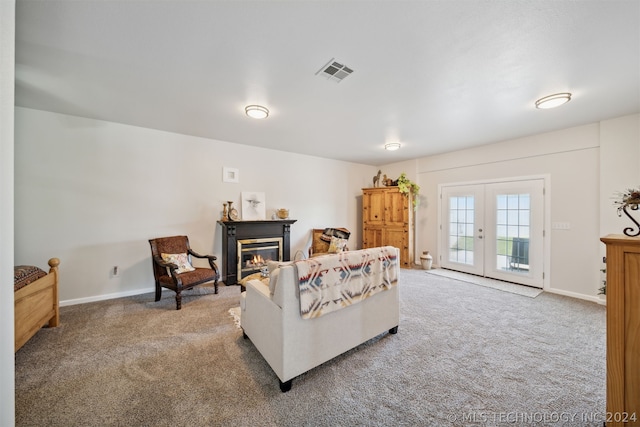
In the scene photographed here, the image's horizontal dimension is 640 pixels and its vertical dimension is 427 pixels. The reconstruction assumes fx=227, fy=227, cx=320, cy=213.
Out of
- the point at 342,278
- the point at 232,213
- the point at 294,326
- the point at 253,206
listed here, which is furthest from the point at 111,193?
the point at 342,278

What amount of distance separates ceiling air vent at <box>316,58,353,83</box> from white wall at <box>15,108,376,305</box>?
2943 mm

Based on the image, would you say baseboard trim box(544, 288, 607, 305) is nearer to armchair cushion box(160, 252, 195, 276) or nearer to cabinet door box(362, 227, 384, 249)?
cabinet door box(362, 227, 384, 249)

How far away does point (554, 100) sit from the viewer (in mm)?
2684

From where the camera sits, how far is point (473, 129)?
381 centimetres

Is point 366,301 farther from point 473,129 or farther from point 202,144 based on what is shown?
point 202,144

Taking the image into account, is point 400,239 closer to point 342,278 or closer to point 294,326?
point 342,278

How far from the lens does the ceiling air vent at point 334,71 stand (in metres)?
2.11

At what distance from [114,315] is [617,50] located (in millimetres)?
5975

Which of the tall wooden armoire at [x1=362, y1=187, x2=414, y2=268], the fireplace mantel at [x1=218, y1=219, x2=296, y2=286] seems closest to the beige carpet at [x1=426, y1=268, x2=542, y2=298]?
the tall wooden armoire at [x1=362, y1=187, x2=414, y2=268]

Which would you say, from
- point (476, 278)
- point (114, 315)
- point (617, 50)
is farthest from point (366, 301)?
point (476, 278)

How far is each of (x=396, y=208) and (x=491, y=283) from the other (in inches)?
A: 95.2

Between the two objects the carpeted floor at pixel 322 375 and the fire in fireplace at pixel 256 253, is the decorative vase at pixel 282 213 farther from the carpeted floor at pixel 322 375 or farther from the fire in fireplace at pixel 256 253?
the carpeted floor at pixel 322 375

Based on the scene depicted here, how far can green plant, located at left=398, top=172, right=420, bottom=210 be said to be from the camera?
5.54m

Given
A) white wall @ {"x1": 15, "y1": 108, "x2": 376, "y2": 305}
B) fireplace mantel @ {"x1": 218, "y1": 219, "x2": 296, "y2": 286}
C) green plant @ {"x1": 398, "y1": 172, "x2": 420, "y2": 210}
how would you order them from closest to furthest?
white wall @ {"x1": 15, "y1": 108, "x2": 376, "y2": 305} → fireplace mantel @ {"x1": 218, "y1": 219, "x2": 296, "y2": 286} → green plant @ {"x1": 398, "y1": 172, "x2": 420, "y2": 210}
